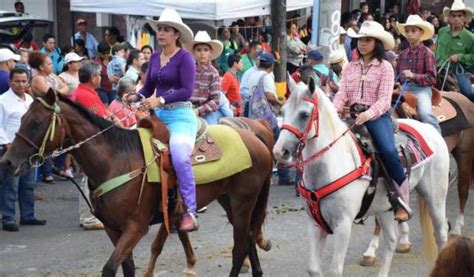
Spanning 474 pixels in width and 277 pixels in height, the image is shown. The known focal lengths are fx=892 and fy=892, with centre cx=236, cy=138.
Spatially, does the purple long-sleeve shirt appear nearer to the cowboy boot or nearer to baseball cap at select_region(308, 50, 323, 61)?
the cowboy boot

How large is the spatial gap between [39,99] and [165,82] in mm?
1112

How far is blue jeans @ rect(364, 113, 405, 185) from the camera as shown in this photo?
7.65 m

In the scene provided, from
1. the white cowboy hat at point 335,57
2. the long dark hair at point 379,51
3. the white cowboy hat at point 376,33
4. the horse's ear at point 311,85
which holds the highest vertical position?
the white cowboy hat at point 376,33

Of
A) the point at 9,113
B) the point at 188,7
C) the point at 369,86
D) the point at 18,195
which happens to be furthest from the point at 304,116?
the point at 188,7

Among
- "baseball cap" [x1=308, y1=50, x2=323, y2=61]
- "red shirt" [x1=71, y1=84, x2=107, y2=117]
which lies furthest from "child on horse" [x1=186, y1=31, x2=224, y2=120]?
"baseball cap" [x1=308, y1=50, x2=323, y2=61]

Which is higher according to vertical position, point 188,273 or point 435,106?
point 435,106

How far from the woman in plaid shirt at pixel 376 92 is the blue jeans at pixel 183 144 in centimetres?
133

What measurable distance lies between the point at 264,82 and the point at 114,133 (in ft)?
18.9

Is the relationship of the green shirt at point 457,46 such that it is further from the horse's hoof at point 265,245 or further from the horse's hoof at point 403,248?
the horse's hoof at point 265,245

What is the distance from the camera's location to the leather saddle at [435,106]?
983 centimetres

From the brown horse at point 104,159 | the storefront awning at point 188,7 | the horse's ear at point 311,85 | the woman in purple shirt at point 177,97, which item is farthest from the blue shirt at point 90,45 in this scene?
the horse's ear at point 311,85

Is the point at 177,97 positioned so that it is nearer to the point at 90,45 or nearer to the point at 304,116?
the point at 304,116

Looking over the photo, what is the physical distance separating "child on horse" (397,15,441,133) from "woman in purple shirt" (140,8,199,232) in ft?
10.8

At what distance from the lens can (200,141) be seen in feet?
25.9
